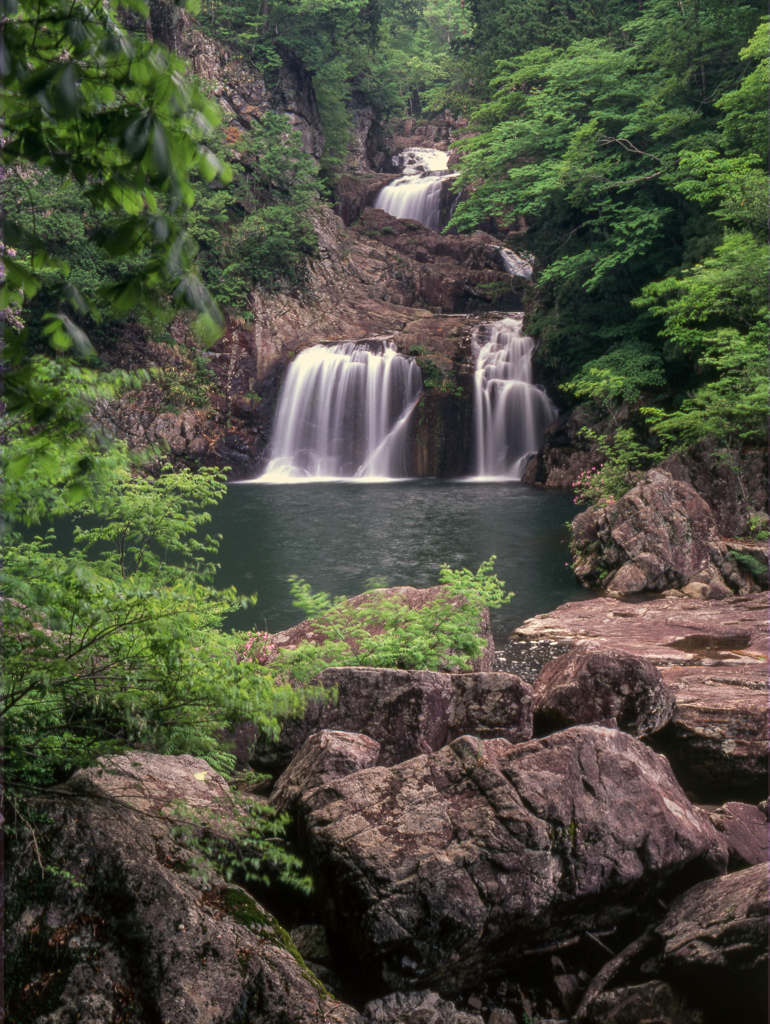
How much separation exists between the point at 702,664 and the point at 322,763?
4.64m

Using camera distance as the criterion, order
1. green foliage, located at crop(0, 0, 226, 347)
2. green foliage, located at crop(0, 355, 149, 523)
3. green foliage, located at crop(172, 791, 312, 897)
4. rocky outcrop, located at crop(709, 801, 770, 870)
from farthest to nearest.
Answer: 1. rocky outcrop, located at crop(709, 801, 770, 870)
2. green foliage, located at crop(172, 791, 312, 897)
3. green foliage, located at crop(0, 355, 149, 523)
4. green foliage, located at crop(0, 0, 226, 347)

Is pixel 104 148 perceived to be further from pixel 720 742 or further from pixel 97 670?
pixel 720 742

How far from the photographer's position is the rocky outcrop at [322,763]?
3.87 metres

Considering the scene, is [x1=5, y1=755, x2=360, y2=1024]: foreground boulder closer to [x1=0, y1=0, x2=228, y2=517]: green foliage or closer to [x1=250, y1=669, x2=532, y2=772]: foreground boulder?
[x1=0, y1=0, x2=228, y2=517]: green foliage

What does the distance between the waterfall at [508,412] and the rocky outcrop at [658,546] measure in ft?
39.2

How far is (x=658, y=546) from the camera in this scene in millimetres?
11109

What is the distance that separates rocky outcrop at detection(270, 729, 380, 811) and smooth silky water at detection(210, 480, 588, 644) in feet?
16.7

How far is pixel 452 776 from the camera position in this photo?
3.72m

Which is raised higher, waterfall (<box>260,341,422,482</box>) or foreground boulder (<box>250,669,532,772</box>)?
waterfall (<box>260,341,422,482</box>)

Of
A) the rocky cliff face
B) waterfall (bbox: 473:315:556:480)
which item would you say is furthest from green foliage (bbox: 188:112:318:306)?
waterfall (bbox: 473:315:556:480)

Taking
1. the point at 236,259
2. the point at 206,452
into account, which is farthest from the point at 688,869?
the point at 236,259

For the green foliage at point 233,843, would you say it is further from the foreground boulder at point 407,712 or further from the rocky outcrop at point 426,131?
the rocky outcrop at point 426,131

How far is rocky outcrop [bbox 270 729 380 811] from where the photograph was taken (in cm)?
387

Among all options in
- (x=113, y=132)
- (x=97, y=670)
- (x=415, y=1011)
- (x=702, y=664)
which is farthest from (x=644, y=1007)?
(x=702, y=664)
